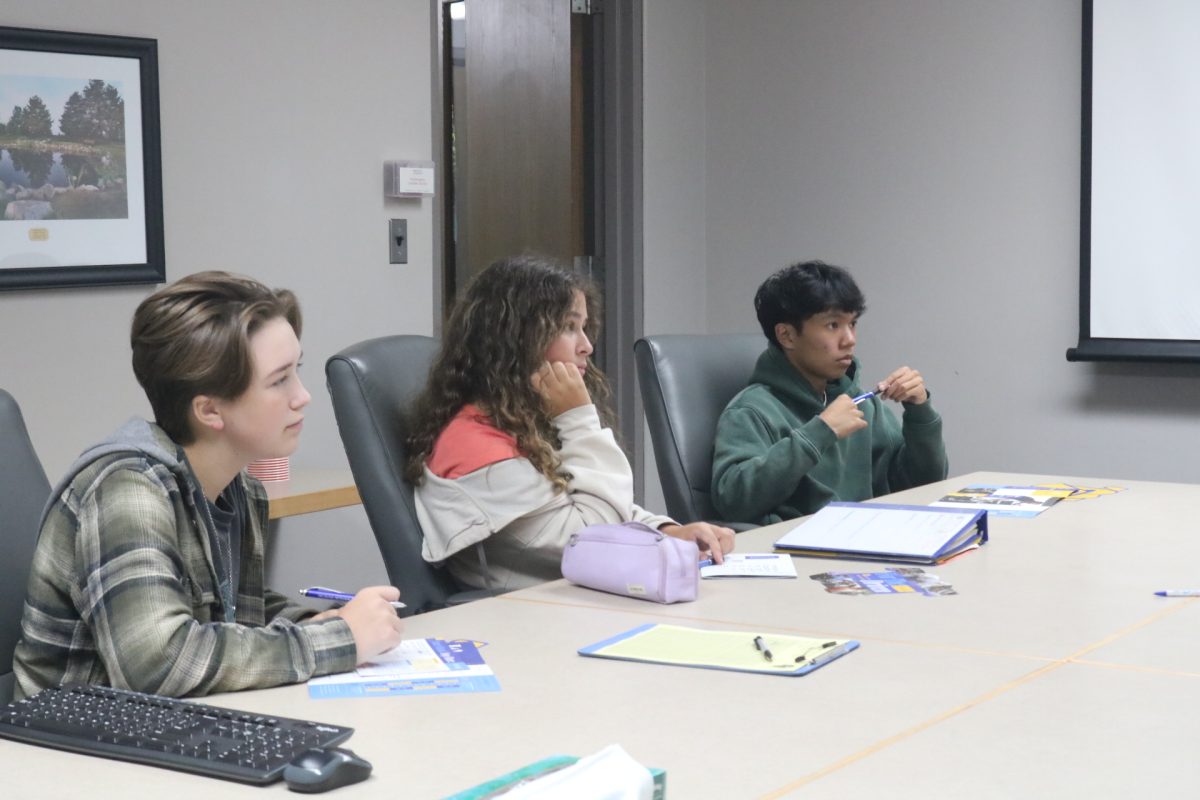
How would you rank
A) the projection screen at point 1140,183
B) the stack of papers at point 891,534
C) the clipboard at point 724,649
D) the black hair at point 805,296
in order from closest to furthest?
1. the clipboard at point 724,649
2. the stack of papers at point 891,534
3. the black hair at point 805,296
4. the projection screen at point 1140,183

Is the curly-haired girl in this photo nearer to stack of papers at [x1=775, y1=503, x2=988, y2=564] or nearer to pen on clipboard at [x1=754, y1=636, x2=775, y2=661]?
stack of papers at [x1=775, y1=503, x2=988, y2=564]

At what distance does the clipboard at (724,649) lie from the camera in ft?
5.25

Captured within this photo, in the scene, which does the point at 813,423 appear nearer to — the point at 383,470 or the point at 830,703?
the point at 383,470

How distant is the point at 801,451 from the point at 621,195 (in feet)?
7.19

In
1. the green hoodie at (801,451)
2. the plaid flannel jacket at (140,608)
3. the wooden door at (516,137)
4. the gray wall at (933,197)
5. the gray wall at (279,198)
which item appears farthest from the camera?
the wooden door at (516,137)

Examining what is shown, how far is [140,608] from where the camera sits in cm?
148

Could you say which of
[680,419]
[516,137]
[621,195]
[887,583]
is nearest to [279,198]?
[516,137]

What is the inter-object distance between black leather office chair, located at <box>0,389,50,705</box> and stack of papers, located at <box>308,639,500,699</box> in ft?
1.37

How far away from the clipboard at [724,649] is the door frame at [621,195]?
3.06 m

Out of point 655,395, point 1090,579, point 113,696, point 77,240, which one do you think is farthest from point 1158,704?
point 77,240

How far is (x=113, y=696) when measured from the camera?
1.41 meters

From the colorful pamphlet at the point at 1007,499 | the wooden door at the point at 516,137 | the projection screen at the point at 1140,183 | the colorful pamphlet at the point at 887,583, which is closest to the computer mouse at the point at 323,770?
the colorful pamphlet at the point at 887,583

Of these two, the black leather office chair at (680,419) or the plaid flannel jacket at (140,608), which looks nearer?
the plaid flannel jacket at (140,608)

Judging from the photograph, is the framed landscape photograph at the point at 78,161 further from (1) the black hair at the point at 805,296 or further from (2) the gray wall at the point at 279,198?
(1) the black hair at the point at 805,296
